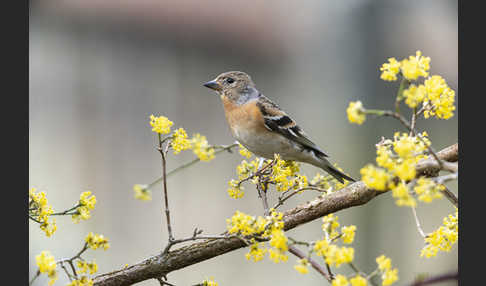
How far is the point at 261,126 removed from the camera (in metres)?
1.69

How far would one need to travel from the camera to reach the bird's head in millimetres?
1736

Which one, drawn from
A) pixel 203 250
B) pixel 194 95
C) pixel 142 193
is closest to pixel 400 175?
pixel 142 193

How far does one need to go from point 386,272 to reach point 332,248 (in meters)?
0.07

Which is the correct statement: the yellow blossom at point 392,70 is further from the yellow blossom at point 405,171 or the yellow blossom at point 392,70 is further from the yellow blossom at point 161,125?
the yellow blossom at point 161,125

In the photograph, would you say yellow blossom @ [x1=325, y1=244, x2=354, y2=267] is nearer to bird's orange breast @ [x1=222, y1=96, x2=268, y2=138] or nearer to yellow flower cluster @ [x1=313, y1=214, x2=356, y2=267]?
yellow flower cluster @ [x1=313, y1=214, x2=356, y2=267]

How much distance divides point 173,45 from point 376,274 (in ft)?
8.12

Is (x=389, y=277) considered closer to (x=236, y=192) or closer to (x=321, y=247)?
(x=321, y=247)

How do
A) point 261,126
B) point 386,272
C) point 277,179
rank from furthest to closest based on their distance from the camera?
point 261,126 → point 277,179 → point 386,272

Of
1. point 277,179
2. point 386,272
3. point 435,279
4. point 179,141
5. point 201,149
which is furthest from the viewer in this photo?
point 277,179

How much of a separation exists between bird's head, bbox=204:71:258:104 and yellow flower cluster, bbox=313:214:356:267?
39.2 inches

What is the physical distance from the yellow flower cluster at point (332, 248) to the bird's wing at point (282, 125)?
2.79 ft

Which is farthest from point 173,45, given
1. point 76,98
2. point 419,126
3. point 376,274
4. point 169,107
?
A: point 376,274

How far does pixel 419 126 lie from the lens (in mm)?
3238

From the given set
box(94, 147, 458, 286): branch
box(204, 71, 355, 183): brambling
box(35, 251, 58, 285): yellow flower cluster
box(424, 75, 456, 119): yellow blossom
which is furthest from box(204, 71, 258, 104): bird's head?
box(35, 251, 58, 285): yellow flower cluster
